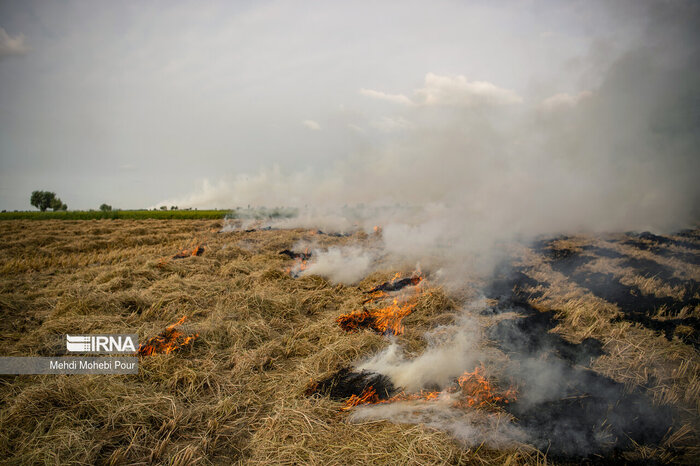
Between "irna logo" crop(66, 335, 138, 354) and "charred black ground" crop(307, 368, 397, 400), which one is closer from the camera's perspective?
"charred black ground" crop(307, 368, 397, 400)

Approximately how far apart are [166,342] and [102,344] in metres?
0.83

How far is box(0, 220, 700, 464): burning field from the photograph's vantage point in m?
2.35

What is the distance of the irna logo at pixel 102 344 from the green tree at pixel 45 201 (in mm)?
74087

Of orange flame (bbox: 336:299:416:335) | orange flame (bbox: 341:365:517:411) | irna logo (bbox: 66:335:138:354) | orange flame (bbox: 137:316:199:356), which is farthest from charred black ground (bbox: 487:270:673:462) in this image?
irna logo (bbox: 66:335:138:354)

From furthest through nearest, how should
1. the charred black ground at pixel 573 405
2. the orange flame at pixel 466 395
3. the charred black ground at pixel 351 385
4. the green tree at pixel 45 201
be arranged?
the green tree at pixel 45 201 → the charred black ground at pixel 351 385 → the orange flame at pixel 466 395 → the charred black ground at pixel 573 405

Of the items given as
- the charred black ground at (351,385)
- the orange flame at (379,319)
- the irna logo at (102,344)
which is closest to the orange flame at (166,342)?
the irna logo at (102,344)

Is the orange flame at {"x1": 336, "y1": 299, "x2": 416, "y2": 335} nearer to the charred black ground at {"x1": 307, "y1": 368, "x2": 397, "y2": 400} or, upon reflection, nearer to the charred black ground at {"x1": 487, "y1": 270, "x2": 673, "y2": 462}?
the charred black ground at {"x1": 307, "y1": 368, "x2": 397, "y2": 400}

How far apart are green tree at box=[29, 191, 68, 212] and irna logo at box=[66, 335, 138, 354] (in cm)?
7409

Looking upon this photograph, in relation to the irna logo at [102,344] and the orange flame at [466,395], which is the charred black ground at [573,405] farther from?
the irna logo at [102,344]

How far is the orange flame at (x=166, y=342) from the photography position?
3.69 metres

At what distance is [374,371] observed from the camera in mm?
3332

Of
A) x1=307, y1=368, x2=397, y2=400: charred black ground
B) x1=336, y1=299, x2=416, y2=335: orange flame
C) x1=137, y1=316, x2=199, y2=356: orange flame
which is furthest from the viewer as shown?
x1=336, y1=299, x2=416, y2=335: orange flame

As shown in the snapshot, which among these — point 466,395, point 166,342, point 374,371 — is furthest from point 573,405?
point 166,342

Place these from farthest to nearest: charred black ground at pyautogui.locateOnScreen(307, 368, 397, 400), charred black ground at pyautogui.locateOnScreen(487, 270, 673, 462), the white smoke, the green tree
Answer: the green tree, the white smoke, charred black ground at pyautogui.locateOnScreen(307, 368, 397, 400), charred black ground at pyautogui.locateOnScreen(487, 270, 673, 462)
